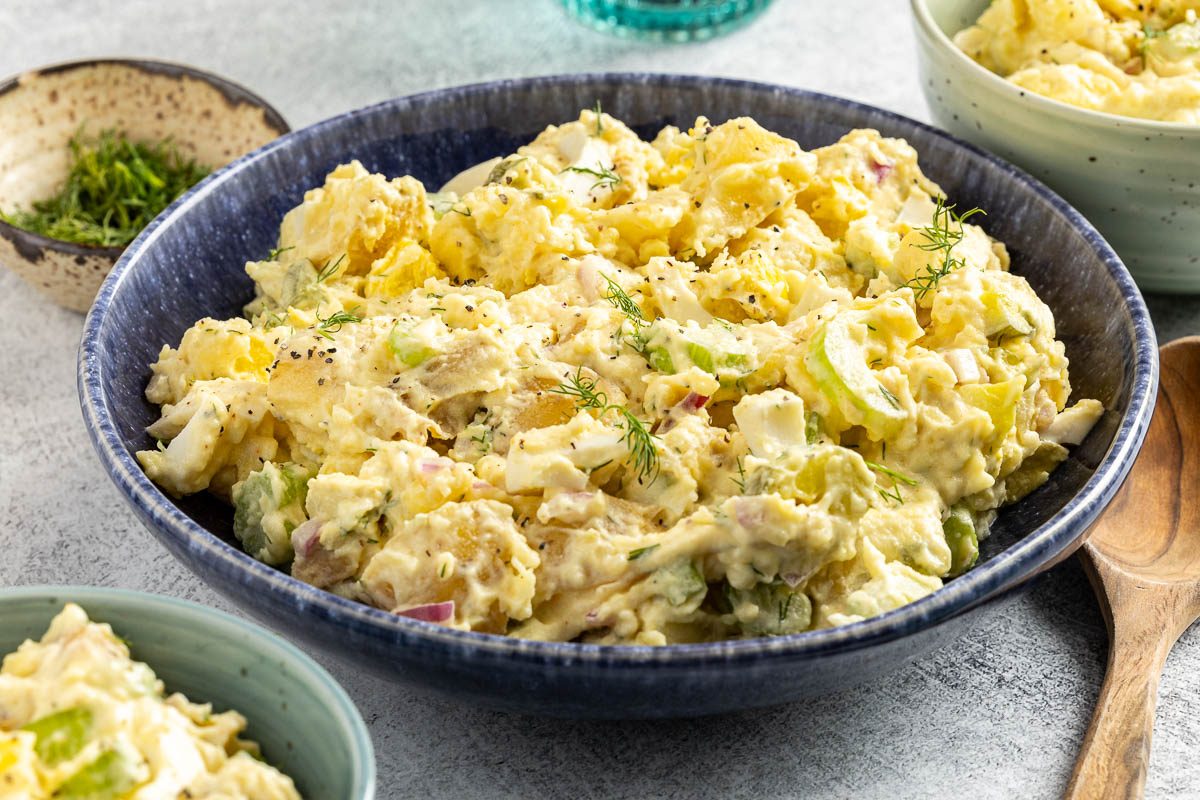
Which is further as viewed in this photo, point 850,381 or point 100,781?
point 850,381

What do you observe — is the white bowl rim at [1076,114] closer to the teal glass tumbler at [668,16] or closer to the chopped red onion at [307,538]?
the teal glass tumbler at [668,16]

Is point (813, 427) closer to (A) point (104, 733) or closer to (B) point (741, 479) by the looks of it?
(B) point (741, 479)

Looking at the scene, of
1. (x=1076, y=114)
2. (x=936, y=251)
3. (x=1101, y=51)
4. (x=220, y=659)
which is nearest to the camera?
(x=220, y=659)

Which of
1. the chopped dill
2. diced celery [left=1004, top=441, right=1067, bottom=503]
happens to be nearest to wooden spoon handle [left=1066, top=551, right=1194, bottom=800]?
diced celery [left=1004, top=441, right=1067, bottom=503]

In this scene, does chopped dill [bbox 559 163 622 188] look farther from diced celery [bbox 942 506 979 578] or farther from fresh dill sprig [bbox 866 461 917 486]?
diced celery [bbox 942 506 979 578]

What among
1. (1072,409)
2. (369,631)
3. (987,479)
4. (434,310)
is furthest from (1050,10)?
(369,631)

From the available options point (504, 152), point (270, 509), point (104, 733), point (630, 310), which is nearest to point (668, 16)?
point (504, 152)
